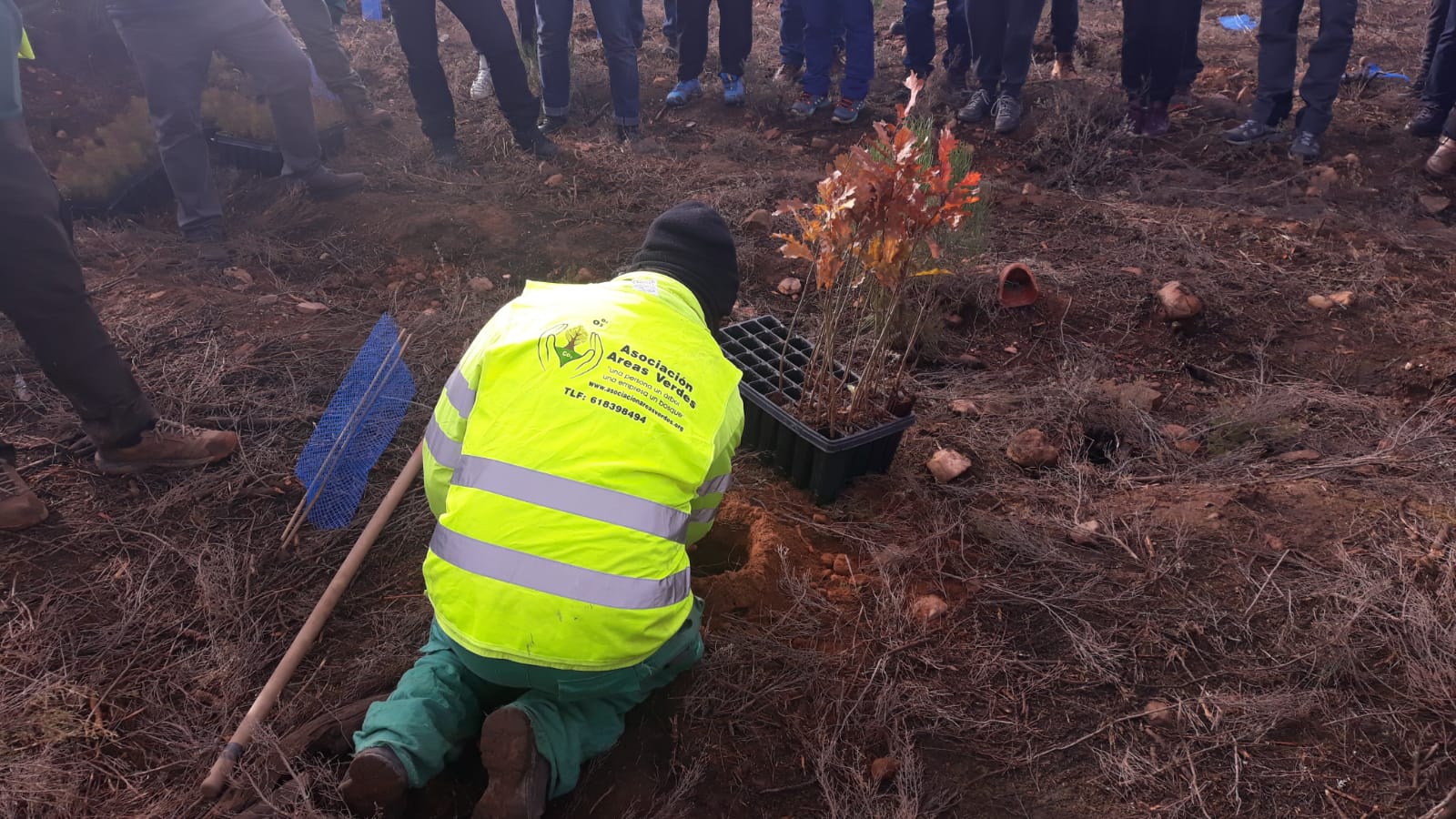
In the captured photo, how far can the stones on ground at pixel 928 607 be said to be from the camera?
2041mm

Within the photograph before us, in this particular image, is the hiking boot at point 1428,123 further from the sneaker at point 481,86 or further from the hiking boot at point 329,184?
the hiking boot at point 329,184

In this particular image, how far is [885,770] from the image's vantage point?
1.70 meters

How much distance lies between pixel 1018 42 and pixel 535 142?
128 inches

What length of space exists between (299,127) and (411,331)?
1.79 metres

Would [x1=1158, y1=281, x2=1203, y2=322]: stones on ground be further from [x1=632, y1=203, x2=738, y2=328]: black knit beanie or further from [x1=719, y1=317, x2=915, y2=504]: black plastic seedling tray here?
[x1=632, y1=203, x2=738, y2=328]: black knit beanie

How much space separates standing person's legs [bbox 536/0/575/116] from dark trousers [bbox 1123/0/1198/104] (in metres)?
3.59

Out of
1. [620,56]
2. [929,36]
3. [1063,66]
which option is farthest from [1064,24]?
[620,56]

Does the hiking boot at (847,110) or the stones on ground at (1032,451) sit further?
the hiking boot at (847,110)

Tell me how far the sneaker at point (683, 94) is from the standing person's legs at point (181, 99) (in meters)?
3.17

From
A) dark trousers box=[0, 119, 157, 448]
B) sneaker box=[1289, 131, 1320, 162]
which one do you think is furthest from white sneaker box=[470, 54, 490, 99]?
sneaker box=[1289, 131, 1320, 162]

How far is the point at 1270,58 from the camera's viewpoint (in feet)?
15.2

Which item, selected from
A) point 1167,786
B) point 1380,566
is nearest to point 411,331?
point 1167,786

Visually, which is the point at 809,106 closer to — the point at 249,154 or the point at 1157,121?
the point at 1157,121

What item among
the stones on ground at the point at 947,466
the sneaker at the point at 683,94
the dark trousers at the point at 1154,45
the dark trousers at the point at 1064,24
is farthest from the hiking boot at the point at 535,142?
the dark trousers at the point at 1064,24
